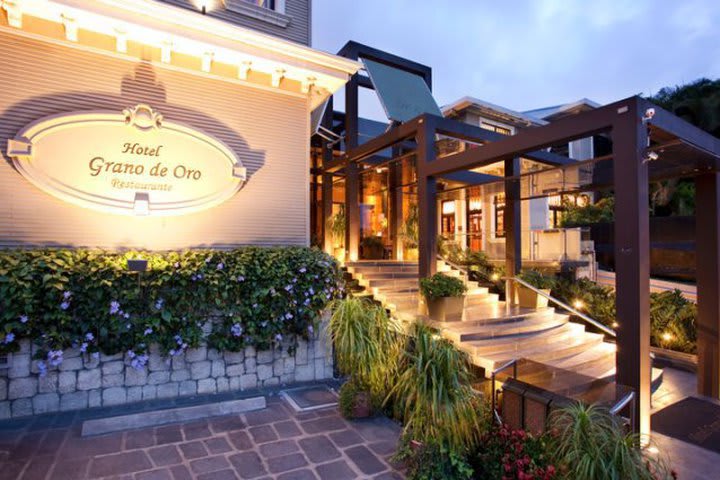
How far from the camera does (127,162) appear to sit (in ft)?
17.0

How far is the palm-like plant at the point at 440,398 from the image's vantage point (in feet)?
10.3

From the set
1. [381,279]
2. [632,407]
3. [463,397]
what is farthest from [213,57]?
[632,407]

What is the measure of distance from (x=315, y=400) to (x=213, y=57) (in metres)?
4.82

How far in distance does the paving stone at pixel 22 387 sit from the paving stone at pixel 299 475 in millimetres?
3030

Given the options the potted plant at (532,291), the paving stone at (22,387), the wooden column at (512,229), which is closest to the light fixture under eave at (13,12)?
the paving stone at (22,387)

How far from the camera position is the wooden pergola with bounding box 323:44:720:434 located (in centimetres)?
385

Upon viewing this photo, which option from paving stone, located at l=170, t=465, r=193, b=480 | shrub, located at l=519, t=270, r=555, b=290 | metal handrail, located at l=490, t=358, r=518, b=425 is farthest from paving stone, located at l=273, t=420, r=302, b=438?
shrub, located at l=519, t=270, r=555, b=290

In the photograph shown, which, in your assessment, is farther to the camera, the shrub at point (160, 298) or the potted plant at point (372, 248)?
the potted plant at point (372, 248)

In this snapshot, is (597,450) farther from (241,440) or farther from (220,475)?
(241,440)

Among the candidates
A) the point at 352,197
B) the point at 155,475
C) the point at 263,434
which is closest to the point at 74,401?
the point at 155,475

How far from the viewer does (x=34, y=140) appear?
4.67 m

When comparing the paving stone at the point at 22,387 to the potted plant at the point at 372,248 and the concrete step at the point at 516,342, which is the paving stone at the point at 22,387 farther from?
the potted plant at the point at 372,248

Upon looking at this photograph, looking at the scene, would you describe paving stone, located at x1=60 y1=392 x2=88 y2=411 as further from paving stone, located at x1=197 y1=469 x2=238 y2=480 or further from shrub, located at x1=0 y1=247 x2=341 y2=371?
paving stone, located at x1=197 y1=469 x2=238 y2=480

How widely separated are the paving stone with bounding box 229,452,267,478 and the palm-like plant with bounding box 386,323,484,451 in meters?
1.27
